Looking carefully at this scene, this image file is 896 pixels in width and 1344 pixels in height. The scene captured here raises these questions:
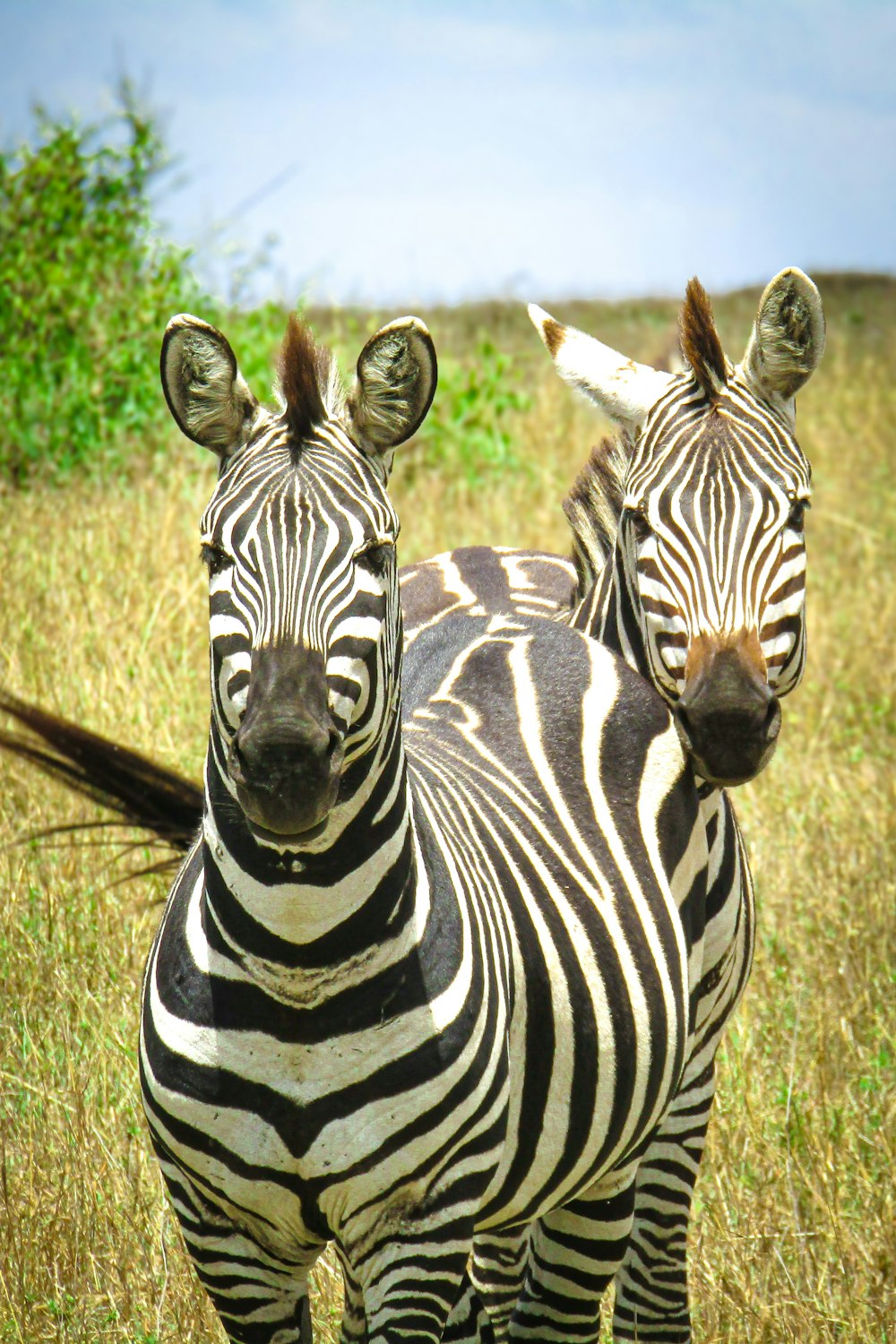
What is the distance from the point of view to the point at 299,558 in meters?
2.09

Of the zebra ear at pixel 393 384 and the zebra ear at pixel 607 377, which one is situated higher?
the zebra ear at pixel 607 377

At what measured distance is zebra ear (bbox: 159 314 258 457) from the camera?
7.52 ft

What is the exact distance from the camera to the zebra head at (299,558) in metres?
1.97

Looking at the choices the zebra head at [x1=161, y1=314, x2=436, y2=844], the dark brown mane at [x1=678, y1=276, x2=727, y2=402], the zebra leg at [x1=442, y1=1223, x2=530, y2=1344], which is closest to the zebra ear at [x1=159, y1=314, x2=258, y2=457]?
the zebra head at [x1=161, y1=314, x2=436, y2=844]

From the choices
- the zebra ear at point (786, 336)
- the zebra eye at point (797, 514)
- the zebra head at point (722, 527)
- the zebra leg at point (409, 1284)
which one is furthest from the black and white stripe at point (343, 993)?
the zebra ear at point (786, 336)

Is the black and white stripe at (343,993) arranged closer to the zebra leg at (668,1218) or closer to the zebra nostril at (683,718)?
the zebra nostril at (683,718)

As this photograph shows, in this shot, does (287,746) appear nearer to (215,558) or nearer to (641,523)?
(215,558)

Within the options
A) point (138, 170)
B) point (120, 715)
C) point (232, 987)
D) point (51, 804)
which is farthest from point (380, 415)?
point (138, 170)

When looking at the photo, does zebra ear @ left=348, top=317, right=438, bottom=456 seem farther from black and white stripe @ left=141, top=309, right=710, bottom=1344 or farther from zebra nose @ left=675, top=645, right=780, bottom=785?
zebra nose @ left=675, top=645, right=780, bottom=785

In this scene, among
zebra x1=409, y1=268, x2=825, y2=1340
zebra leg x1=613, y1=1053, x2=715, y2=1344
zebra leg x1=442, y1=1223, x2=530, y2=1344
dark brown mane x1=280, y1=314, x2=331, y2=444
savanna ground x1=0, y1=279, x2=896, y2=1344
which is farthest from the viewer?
zebra leg x1=442, y1=1223, x2=530, y2=1344

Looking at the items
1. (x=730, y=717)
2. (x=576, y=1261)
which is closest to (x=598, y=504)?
(x=730, y=717)

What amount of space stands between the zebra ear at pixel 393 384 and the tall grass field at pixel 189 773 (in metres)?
1.29

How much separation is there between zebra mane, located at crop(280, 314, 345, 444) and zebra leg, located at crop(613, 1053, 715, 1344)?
6.50 feet

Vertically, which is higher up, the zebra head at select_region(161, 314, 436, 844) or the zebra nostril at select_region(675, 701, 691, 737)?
the zebra head at select_region(161, 314, 436, 844)
